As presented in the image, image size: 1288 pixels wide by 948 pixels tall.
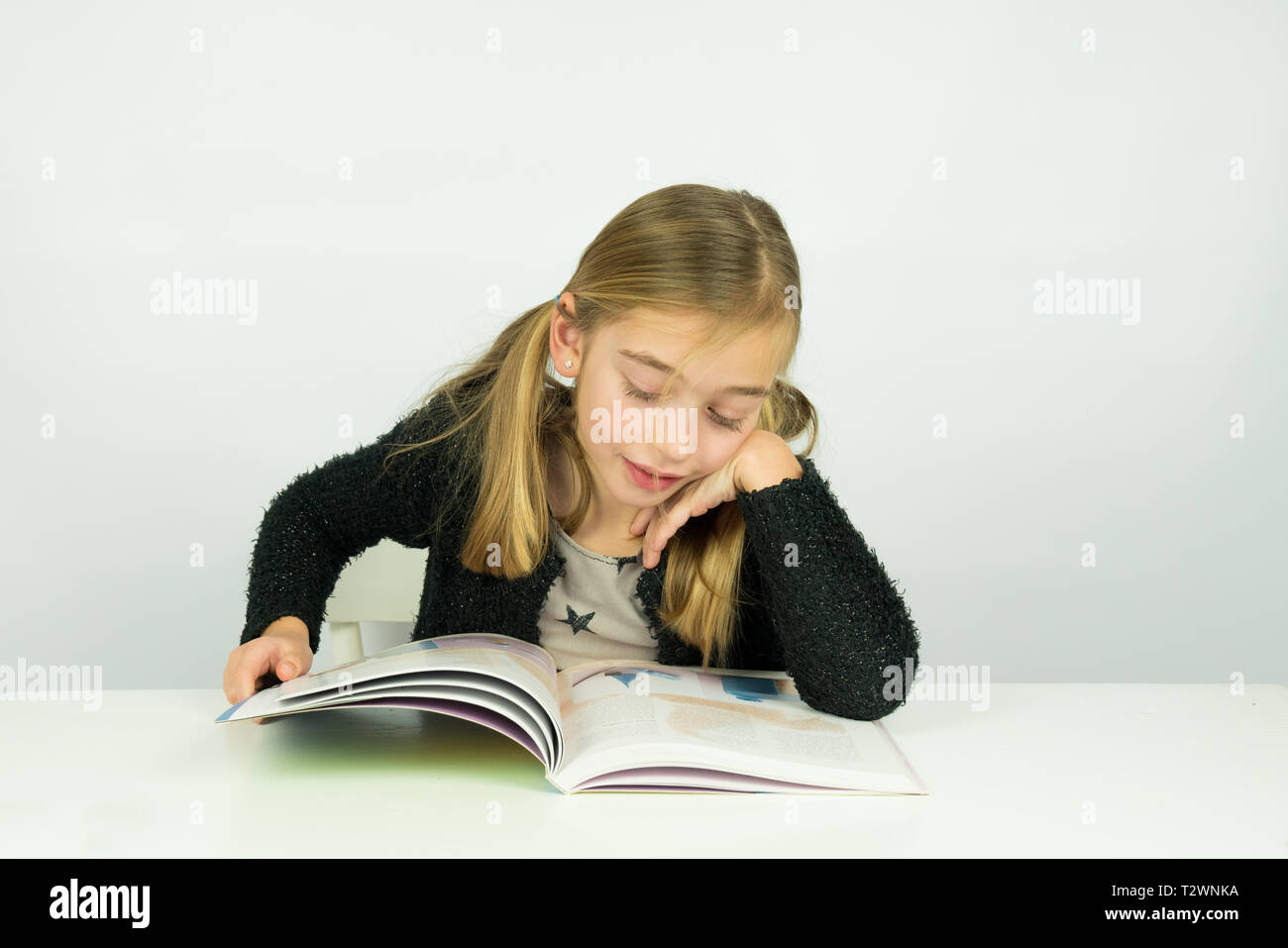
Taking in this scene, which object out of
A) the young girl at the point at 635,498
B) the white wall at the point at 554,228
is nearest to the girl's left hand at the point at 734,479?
the young girl at the point at 635,498

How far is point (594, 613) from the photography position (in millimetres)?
1417

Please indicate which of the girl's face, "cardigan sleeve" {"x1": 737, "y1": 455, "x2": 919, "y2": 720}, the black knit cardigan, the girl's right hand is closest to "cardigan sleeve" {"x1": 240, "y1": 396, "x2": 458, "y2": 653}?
the black knit cardigan

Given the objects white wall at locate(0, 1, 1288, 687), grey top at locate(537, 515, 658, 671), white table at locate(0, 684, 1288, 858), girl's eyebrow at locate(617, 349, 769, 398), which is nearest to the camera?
white table at locate(0, 684, 1288, 858)

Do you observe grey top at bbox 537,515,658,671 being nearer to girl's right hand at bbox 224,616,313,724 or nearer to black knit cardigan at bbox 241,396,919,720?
black knit cardigan at bbox 241,396,919,720

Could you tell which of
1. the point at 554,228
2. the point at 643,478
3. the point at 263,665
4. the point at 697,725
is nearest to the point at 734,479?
the point at 643,478

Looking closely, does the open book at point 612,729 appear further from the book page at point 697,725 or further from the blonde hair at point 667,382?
the blonde hair at point 667,382

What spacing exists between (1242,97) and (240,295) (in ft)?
6.26

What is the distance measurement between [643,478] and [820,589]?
220 mm

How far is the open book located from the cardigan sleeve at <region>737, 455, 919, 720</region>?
12 centimetres

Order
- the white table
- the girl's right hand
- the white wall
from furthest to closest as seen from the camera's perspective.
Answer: the white wall → the girl's right hand → the white table

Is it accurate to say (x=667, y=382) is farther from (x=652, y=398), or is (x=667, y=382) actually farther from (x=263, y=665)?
(x=263, y=665)

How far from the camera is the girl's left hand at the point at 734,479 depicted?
1.18 meters

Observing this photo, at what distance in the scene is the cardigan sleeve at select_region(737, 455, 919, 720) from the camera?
42.1 inches
